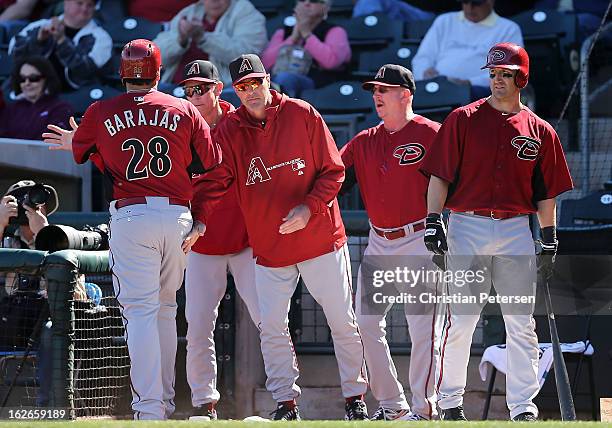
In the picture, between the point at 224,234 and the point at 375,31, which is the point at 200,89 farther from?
the point at 375,31

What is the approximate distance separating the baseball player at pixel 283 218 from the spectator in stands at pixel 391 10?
4.63 m

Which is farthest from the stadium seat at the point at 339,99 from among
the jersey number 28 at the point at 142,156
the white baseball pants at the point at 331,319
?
the jersey number 28 at the point at 142,156

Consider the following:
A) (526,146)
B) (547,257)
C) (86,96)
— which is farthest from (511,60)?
(86,96)

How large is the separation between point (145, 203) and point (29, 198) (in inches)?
53.6

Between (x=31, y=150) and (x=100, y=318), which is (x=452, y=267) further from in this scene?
(x=31, y=150)

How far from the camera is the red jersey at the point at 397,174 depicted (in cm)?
583

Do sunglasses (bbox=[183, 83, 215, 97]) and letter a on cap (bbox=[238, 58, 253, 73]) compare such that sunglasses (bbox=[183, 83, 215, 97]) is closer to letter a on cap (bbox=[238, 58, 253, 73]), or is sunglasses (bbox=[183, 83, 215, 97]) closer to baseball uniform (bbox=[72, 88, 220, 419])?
letter a on cap (bbox=[238, 58, 253, 73])

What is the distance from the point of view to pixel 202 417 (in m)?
5.58

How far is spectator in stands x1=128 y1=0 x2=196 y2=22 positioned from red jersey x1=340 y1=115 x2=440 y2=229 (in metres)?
5.07

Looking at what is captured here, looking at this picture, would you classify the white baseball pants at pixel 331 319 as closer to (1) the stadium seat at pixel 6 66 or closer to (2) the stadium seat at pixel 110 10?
(1) the stadium seat at pixel 6 66

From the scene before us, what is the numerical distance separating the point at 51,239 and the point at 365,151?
1646 millimetres

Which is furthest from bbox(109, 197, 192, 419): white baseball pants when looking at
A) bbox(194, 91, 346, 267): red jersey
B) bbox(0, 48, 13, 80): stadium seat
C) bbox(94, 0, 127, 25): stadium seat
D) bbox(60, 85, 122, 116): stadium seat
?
bbox(94, 0, 127, 25): stadium seat

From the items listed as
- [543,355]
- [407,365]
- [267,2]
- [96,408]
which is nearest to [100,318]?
[96,408]

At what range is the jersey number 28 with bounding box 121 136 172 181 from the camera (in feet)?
17.0
